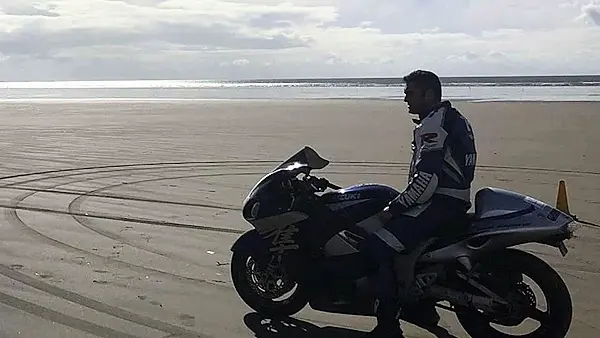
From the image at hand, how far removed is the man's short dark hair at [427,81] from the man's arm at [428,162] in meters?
0.16

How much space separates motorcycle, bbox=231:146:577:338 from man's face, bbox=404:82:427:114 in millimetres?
595

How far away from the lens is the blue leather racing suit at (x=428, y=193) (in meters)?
5.30

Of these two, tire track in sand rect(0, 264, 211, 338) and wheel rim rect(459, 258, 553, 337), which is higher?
wheel rim rect(459, 258, 553, 337)

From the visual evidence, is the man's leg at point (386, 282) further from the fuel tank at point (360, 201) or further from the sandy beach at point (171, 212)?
the sandy beach at point (171, 212)

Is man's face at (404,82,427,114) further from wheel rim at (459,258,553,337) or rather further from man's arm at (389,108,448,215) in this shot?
wheel rim at (459,258,553,337)

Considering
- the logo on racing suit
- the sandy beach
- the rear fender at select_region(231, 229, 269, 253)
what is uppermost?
the logo on racing suit

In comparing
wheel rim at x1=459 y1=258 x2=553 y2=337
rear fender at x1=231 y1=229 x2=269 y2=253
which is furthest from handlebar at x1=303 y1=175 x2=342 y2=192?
wheel rim at x1=459 y1=258 x2=553 y2=337

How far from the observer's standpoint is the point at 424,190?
531 cm

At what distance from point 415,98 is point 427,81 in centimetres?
13

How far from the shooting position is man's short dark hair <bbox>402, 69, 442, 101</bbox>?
5414mm

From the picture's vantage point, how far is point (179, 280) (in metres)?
6.96

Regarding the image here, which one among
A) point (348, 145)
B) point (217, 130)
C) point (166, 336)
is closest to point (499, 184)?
point (348, 145)

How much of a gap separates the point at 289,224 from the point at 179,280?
1544 mm

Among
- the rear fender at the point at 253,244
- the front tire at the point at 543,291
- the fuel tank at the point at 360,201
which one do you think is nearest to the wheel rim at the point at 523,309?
the front tire at the point at 543,291
